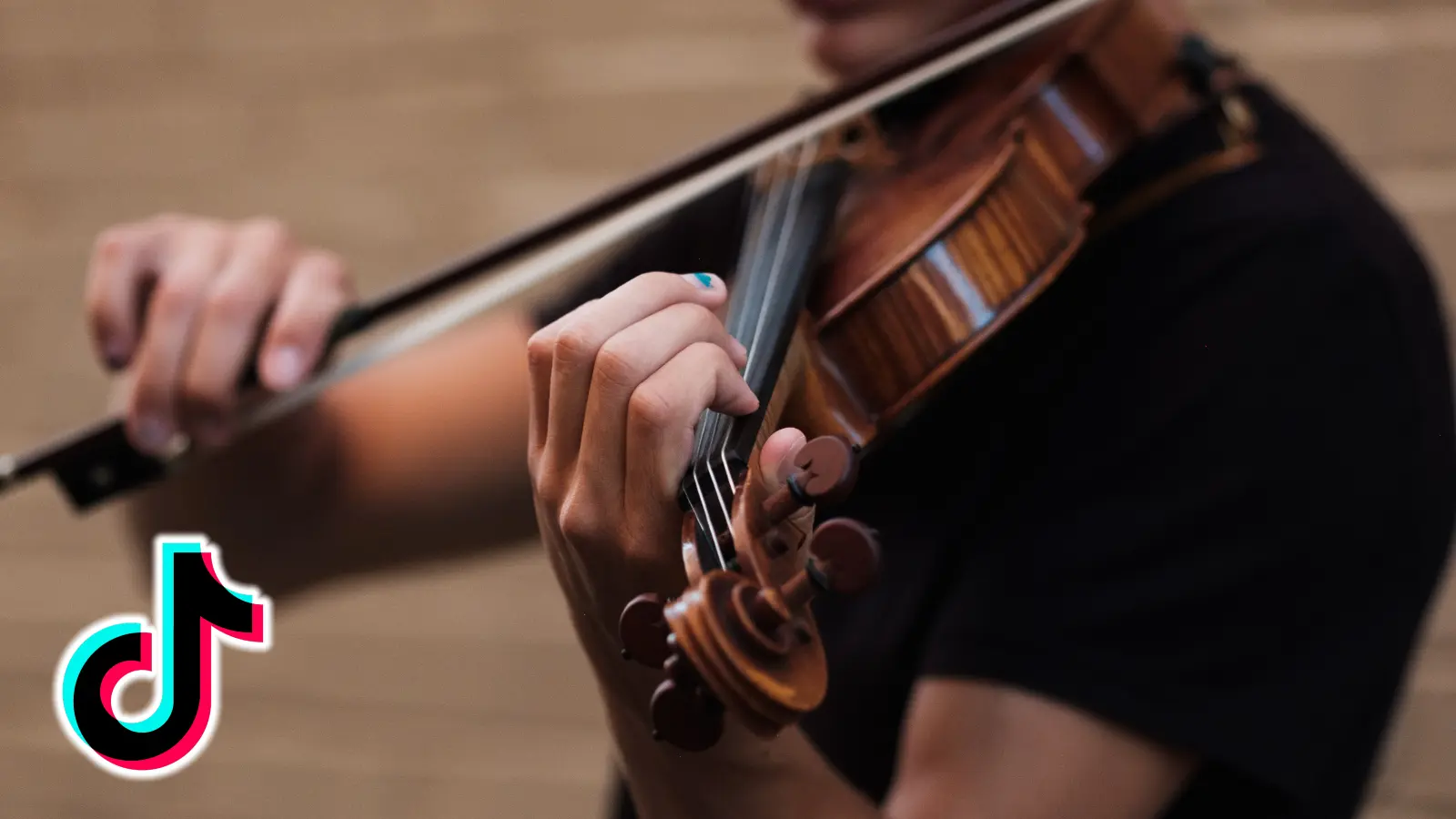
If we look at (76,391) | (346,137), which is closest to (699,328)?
(346,137)

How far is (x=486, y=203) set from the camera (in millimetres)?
1205

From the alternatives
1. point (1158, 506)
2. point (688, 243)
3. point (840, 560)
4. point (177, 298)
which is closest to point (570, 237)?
point (688, 243)

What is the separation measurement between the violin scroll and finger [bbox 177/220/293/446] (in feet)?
1.08

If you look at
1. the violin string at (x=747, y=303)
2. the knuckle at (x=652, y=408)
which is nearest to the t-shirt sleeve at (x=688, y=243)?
the violin string at (x=747, y=303)

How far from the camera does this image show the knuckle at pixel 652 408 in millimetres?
270

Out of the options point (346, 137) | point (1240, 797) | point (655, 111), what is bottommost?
point (1240, 797)

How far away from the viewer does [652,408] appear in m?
0.27

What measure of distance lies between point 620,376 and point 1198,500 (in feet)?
0.80

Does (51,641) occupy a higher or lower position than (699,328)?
lower

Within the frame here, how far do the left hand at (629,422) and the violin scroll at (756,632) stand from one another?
0.08 feet

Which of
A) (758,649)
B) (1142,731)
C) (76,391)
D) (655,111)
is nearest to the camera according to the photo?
(758,649)

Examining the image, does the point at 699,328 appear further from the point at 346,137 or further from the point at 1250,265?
the point at 346,137

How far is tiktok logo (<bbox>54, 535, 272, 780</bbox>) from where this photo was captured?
0.33 metres

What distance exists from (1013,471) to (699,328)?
8.8 inches
